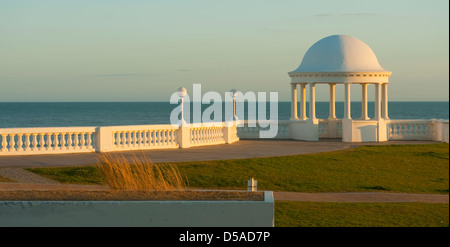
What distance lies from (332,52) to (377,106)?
3572mm

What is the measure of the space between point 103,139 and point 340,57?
43.7ft

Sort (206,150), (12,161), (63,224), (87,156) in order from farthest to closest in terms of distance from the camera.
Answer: (206,150) → (87,156) → (12,161) → (63,224)

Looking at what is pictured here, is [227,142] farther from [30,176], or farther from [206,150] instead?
[30,176]

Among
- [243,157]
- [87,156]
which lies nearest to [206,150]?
[243,157]

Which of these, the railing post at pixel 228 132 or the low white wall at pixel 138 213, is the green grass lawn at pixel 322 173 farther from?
the low white wall at pixel 138 213

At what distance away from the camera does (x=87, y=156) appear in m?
24.0

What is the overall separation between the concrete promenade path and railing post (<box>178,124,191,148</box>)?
0.50 m

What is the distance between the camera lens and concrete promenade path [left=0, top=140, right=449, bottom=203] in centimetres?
1855

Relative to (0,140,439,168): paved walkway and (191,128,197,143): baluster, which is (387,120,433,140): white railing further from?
(191,128,197,143): baluster

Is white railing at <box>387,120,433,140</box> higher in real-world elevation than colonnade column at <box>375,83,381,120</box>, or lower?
lower

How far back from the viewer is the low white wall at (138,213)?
11.3 metres

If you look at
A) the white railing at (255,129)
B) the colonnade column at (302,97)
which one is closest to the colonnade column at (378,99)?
the colonnade column at (302,97)

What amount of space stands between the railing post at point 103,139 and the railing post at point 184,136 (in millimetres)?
3628

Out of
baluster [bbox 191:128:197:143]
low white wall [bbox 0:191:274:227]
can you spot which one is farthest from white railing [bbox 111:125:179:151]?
low white wall [bbox 0:191:274:227]
